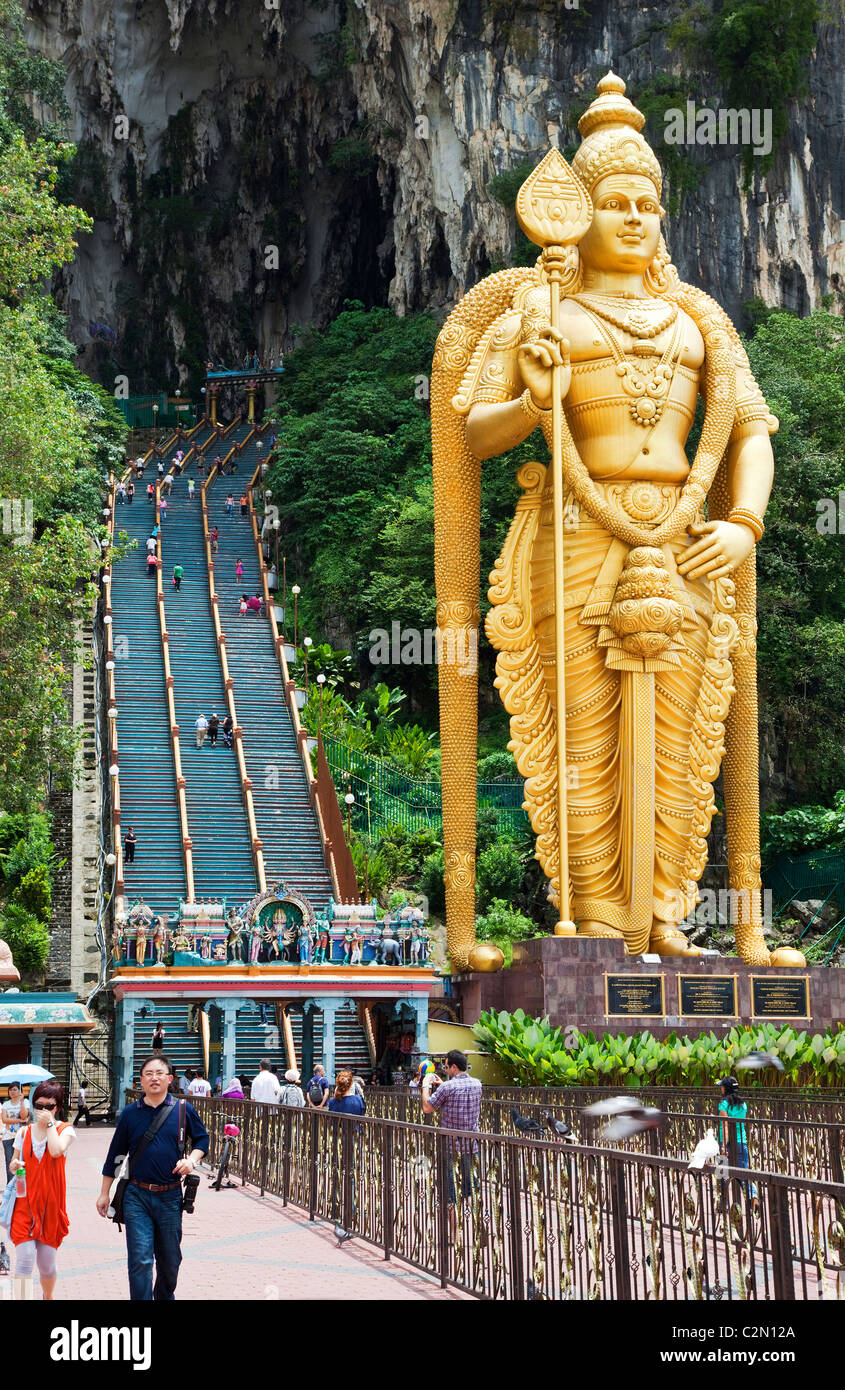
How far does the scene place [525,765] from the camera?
16.8m

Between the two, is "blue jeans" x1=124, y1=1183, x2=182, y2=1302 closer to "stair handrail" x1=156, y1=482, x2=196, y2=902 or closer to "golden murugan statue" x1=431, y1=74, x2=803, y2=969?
"golden murugan statue" x1=431, y1=74, x2=803, y2=969

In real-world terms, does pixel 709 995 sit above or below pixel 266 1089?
above

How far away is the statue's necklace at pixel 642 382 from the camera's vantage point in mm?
16781

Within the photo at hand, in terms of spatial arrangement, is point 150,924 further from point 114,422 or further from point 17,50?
point 17,50

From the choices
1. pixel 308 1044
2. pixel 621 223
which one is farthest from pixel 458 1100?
pixel 308 1044

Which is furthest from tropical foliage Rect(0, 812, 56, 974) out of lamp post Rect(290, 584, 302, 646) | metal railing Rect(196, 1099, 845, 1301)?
metal railing Rect(196, 1099, 845, 1301)

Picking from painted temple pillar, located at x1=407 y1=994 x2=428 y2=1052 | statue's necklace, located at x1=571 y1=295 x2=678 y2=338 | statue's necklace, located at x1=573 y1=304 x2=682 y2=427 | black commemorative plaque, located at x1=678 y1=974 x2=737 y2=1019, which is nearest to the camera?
black commemorative plaque, located at x1=678 y1=974 x2=737 y2=1019

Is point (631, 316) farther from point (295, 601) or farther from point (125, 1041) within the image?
point (295, 601)

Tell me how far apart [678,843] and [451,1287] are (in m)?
10.0

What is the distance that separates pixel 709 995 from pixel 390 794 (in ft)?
41.3

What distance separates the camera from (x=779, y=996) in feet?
53.0

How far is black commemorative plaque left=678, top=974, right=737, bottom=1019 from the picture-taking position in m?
15.8

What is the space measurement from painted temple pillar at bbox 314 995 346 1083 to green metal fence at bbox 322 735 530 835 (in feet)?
28.9

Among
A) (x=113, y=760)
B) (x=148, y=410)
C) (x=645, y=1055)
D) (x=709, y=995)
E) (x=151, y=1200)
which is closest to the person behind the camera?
(x=151, y=1200)
